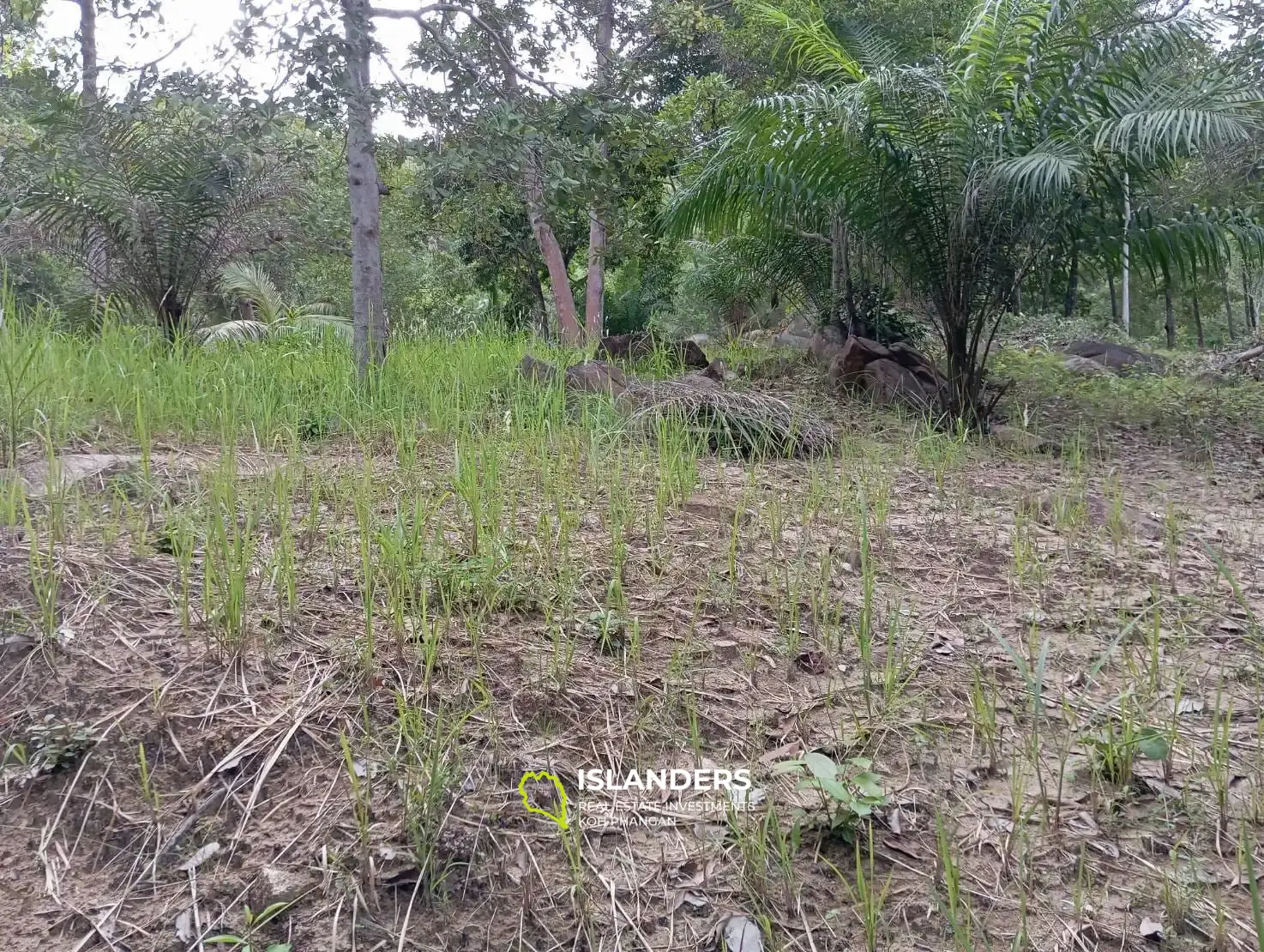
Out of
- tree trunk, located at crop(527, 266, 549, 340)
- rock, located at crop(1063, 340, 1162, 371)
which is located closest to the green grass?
rock, located at crop(1063, 340, 1162, 371)

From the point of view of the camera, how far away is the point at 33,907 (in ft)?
3.40

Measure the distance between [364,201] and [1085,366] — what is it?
699cm

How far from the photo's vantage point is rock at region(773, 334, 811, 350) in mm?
6840

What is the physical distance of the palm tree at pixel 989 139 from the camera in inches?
158

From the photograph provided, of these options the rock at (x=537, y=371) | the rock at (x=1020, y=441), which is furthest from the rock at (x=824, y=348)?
the rock at (x=537, y=371)

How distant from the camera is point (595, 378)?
3.79m

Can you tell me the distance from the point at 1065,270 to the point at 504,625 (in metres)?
4.51

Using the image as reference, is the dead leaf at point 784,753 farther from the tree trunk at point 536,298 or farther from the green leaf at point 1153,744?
the tree trunk at point 536,298

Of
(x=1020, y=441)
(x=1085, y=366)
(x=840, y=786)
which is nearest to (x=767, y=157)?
(x=1020, y=441)

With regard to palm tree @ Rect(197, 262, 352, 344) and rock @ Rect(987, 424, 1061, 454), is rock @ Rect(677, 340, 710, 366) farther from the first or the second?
palm tree @ Rect(197, 262, 352, 344)

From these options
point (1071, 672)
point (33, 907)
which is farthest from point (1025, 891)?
point (33, 907)

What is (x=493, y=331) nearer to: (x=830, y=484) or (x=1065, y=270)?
(x=830, y=484)

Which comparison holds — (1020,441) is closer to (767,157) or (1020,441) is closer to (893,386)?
(893,386)

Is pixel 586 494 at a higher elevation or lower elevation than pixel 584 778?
higher
